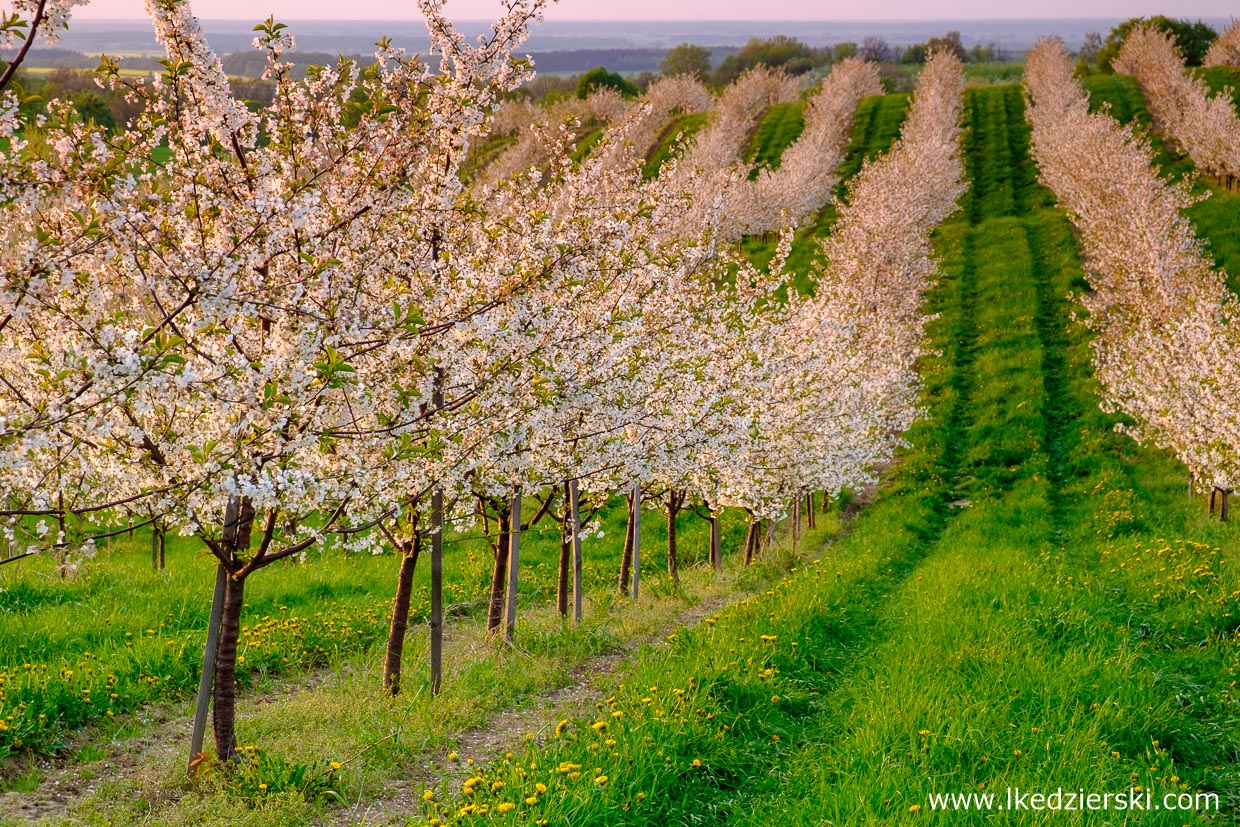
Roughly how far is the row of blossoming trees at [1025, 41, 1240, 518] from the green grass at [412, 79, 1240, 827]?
230cm

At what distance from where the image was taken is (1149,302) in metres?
28.6

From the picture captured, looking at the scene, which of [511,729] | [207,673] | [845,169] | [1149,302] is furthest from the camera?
[845,169]

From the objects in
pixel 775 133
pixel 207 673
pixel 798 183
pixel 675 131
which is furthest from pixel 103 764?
pixel 675 131

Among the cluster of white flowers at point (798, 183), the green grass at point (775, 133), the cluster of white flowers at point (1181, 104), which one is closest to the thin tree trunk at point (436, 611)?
the cluster of white flowers at point (798, 183)

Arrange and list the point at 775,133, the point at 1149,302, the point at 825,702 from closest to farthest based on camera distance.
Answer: the point at 825,702 → the point at 1149,302 → the point at 775,133

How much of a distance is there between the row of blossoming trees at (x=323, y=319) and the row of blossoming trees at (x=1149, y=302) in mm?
12267

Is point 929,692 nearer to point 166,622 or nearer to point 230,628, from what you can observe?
point 230,628

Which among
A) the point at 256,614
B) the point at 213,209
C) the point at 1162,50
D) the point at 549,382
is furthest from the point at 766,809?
the point at 1162,50

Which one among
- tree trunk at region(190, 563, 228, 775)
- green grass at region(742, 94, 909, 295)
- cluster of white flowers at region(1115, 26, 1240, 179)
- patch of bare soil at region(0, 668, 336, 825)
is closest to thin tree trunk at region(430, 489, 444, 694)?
tree trunk at region(190, 563, 228, 775)

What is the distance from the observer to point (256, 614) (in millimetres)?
13281

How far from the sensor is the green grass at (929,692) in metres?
6.84

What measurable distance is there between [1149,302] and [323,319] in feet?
96.7

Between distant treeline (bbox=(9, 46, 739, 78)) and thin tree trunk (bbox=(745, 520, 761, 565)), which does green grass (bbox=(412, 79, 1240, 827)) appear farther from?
distant treeline (bbox=(9, 46, 739, 78))

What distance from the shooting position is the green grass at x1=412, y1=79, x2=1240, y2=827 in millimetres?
6840
